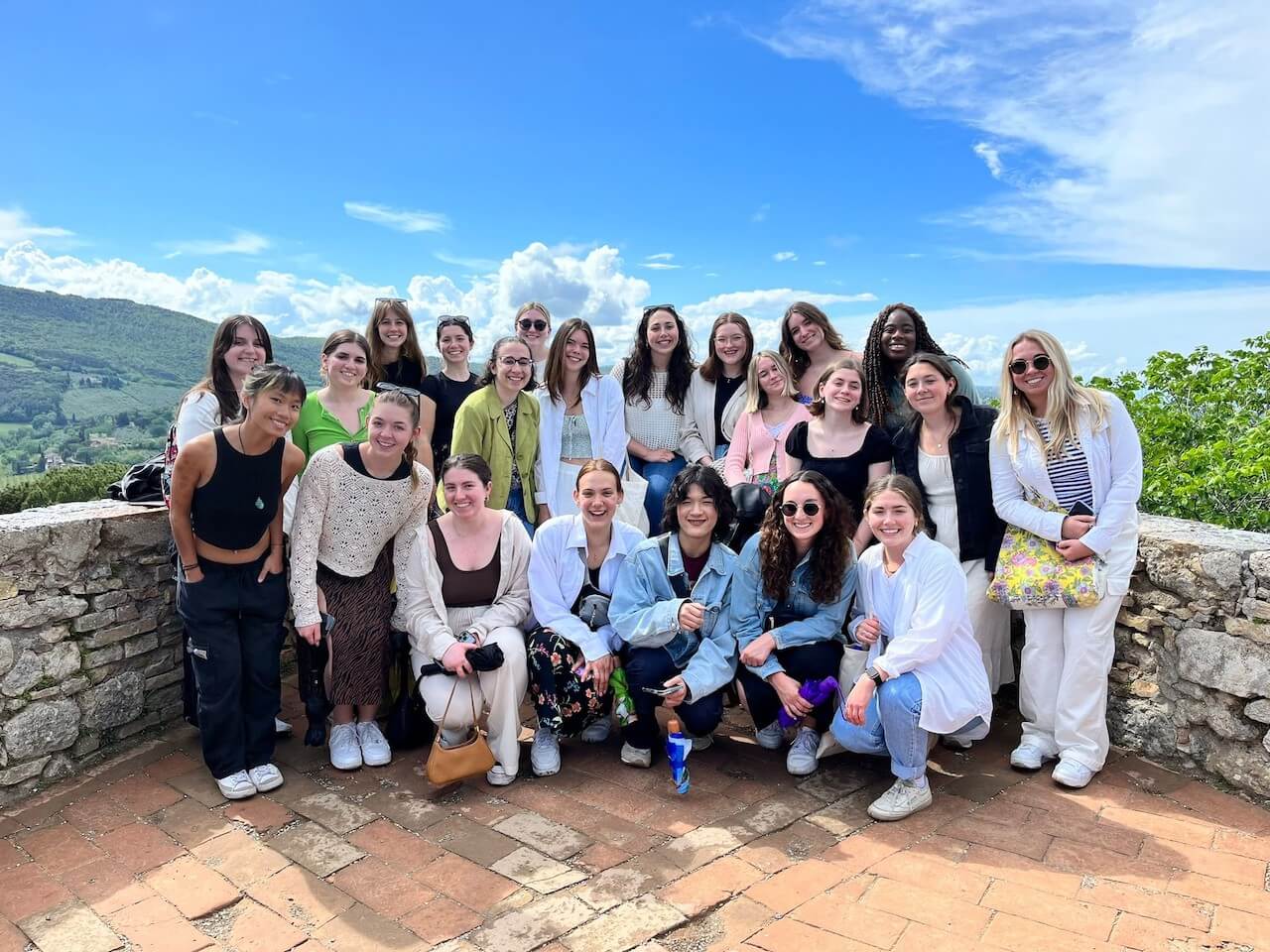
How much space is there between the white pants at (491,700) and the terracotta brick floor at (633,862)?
0.17 meters

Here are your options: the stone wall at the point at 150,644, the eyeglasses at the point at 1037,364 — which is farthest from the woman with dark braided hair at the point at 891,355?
the stone wall at the point at 150,644

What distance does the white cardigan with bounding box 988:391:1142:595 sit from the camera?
11.4 feet

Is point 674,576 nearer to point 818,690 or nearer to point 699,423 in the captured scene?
point 818,690

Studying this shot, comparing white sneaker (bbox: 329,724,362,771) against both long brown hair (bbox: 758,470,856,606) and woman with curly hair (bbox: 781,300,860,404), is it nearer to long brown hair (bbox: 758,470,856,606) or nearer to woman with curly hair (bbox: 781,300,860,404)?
long brown hair (bbox: 758,470,856,606)

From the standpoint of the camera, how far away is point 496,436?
14.6 feet

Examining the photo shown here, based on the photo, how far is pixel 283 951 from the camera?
251cm

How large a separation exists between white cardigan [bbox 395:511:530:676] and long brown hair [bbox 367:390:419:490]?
0.25 m

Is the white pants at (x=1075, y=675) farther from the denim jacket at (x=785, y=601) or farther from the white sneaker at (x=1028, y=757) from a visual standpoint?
the denim jacket at (x=785, y=601)

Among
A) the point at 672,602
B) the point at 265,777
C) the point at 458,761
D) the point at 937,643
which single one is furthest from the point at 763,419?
the point at 265,777

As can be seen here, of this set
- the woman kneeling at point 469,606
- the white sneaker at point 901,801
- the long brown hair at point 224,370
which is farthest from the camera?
the long brown hair at point 224,370

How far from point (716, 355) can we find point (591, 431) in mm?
840

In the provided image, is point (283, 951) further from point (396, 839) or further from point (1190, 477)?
point (1190, 477)

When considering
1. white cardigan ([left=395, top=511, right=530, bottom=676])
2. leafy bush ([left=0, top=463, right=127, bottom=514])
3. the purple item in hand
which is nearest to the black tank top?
white cardigan ([left=395, top=511, right=530, bottom=676])

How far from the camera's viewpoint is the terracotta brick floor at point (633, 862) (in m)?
2.55
